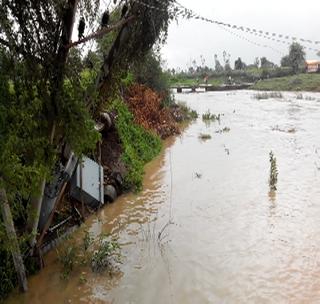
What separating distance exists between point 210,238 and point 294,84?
183ft

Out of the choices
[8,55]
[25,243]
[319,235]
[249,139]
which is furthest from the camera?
[249,139]

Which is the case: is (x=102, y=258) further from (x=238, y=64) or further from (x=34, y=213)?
(x=238, y=64)

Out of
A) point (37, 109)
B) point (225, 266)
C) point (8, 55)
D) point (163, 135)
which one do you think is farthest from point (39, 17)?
point (163, 135)

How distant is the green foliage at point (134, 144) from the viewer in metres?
12.3

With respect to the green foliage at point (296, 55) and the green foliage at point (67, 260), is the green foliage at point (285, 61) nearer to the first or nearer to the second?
the green foliage at point (296, 55)

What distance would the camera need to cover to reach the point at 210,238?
8461mm

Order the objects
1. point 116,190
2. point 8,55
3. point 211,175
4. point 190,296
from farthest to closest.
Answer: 1. point 211,175
2. point 116,190
3. point 190,296
4. point 8,55

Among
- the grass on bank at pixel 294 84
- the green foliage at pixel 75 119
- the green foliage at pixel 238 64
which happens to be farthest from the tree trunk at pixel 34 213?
the green foliage at pixel 238 64

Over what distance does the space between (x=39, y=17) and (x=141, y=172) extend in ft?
26.3

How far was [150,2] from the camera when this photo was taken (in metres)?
6.99

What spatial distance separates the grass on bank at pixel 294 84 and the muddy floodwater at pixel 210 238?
43222mm

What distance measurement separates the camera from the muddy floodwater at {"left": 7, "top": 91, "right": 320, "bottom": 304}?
6570 millimetres

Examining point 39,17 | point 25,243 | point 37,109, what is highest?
point 39,17

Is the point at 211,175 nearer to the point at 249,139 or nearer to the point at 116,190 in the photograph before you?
the point at 116,190
